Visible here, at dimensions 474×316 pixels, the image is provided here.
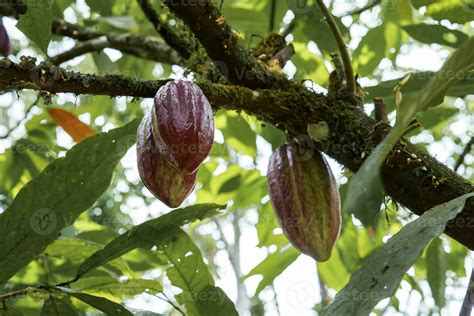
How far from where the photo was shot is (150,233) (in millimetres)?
A: 1324

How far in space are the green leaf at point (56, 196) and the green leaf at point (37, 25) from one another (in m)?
0.22

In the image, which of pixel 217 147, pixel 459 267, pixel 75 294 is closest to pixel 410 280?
pixel 459 267

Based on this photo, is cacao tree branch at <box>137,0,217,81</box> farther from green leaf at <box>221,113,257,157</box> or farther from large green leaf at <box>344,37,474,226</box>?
large green leaf at <box>344,37,474,226</box>

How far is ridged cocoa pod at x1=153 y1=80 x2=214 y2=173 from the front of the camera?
1063 mm

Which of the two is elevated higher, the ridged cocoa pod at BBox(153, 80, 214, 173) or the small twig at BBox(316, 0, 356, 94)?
the small twig at BBox(316, 0, 356, 94)

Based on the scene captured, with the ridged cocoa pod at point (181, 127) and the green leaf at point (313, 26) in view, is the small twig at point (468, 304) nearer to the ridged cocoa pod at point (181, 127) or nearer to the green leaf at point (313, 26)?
the ridged cocoa pod at point (181, 127)

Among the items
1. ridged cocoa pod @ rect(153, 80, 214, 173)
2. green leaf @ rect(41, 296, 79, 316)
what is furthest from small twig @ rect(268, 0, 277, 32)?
green leaf @ rect(41, 296, 79, 316)

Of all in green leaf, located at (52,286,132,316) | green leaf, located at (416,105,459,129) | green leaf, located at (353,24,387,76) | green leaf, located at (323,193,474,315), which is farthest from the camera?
green leaf, located at (353,24,387,76)

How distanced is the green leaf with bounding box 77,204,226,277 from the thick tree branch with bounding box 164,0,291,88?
0.91ft

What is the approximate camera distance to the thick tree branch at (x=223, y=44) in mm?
1367

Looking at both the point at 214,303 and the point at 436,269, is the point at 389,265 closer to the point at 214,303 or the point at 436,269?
the point at 214,303

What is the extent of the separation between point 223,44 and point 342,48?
0.84 ft

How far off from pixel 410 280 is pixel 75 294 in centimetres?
100

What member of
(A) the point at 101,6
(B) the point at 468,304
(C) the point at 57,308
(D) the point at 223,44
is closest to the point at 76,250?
(C) the point at 57,308
